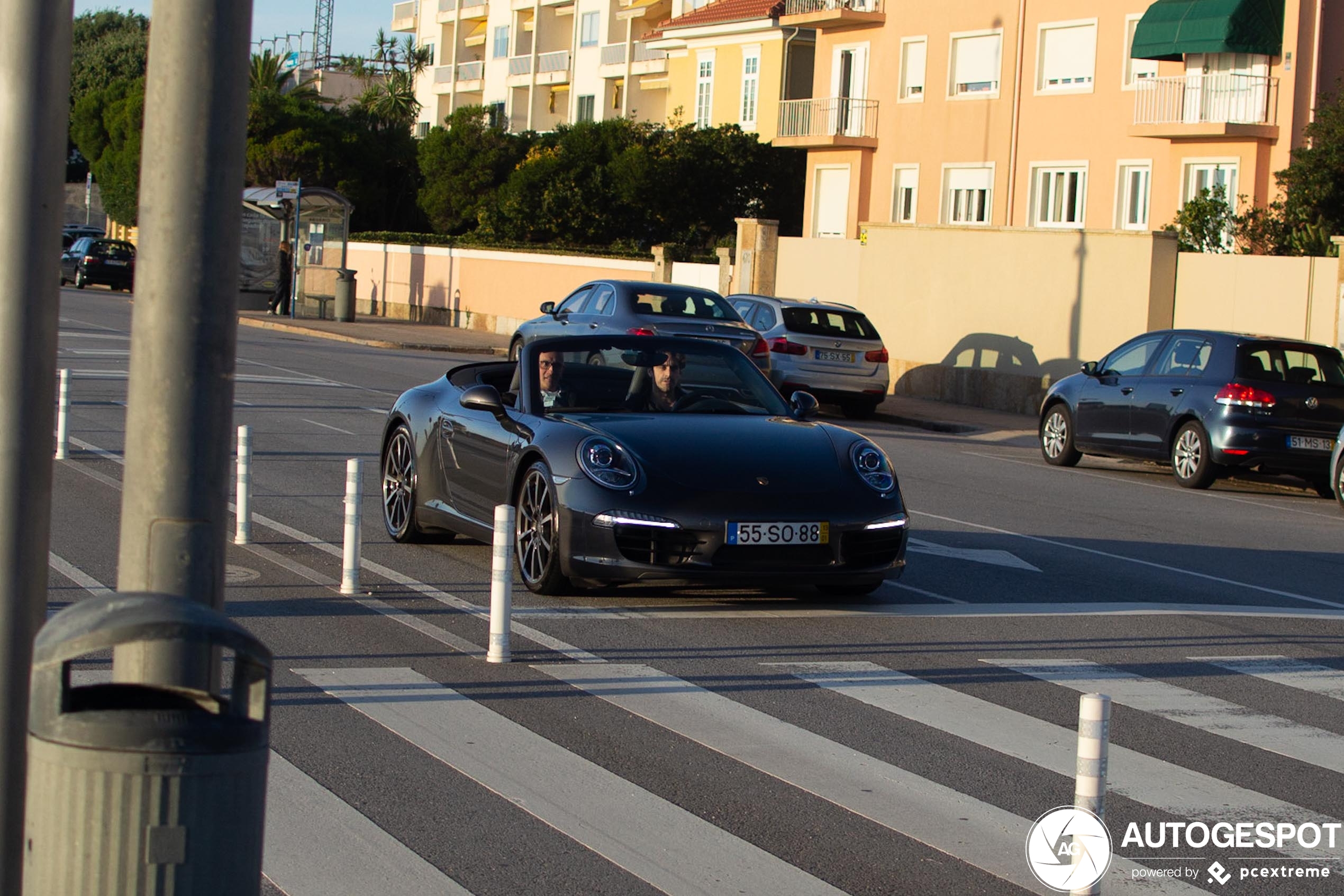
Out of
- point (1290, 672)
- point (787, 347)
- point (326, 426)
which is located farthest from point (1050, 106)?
point (1290, 672)

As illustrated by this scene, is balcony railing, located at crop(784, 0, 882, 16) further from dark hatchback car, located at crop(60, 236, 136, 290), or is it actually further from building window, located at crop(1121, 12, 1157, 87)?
dark hatchback car, located at crop(60, 236, 136, 290)

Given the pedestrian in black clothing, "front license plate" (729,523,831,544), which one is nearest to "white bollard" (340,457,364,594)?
"front license plate" (729,523,831,544)

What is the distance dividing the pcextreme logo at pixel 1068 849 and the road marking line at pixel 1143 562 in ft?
18.2

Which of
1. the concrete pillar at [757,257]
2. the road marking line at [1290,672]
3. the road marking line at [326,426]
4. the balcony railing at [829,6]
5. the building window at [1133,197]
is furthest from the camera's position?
the balcony railing at [829,6]

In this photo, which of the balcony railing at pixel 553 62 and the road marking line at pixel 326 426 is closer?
the road marking line at pixel 326 426

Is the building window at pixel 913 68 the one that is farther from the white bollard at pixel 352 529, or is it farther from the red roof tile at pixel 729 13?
the white bollard at pixel 352 529

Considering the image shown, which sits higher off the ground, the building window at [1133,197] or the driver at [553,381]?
the building window at [1133,197]

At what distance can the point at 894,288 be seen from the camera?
103 feet

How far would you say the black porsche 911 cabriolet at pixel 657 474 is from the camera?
340 inches

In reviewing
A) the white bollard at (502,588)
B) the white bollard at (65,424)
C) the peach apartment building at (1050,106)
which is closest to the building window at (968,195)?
the peach apartment building at (1050,106)

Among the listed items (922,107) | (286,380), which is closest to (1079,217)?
(922,107)

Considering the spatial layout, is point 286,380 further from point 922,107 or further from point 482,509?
point 922,107

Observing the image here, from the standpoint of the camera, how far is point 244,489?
10.5m

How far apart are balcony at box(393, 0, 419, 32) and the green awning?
2353 inches
